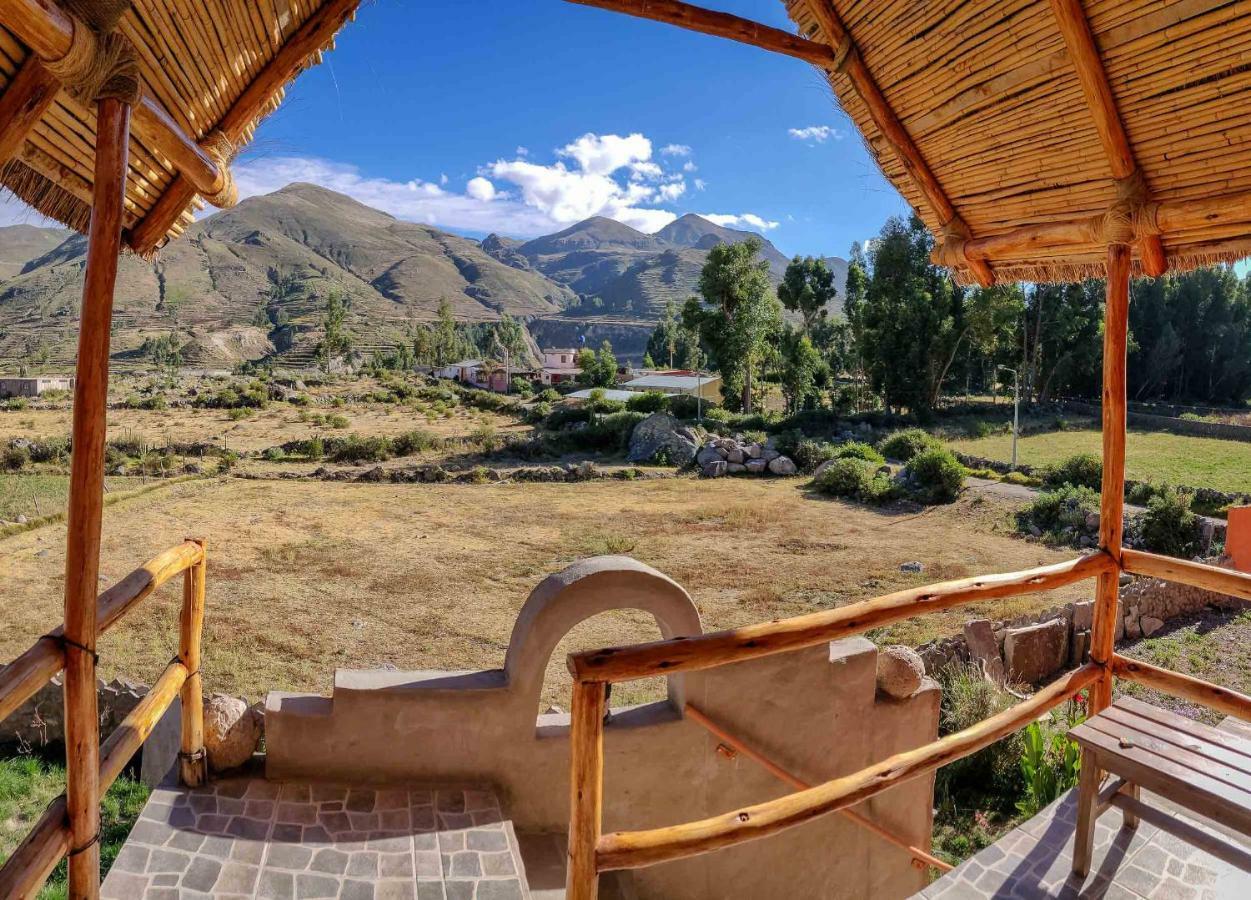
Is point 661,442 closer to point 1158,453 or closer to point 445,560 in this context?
point 445,560

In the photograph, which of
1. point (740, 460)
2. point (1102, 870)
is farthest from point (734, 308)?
point (1102, 870)

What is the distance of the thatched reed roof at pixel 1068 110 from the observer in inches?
112

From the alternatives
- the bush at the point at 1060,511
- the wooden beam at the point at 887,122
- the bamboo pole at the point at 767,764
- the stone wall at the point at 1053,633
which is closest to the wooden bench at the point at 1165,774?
the bamboo pole at the point at 767,764

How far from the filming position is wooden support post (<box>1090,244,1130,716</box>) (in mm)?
3508

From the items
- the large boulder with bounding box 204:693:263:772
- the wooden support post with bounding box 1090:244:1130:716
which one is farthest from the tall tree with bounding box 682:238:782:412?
the large boulder with bounding box 204:693:263:772

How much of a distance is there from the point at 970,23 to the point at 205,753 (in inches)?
177

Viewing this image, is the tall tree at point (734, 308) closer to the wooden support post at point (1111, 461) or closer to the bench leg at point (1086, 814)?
the wooden support post at point (1111, 461)

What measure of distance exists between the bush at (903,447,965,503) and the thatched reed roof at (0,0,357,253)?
16911mm

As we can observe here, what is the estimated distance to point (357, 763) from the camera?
334 cm

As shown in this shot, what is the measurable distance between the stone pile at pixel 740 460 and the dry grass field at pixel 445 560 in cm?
229

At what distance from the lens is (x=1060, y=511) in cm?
1476

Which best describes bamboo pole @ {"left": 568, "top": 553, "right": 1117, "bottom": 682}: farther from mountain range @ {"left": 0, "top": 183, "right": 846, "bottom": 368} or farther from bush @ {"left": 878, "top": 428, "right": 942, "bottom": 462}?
mountain range @ {"left": 0, "top": 183, "right": 846, "bottom": 368}

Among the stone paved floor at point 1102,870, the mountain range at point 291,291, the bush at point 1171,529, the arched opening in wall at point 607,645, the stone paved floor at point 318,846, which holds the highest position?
the mountain range at point 291,291

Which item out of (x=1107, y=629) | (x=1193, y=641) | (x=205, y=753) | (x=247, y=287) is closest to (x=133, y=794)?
(x=205, y=753)
